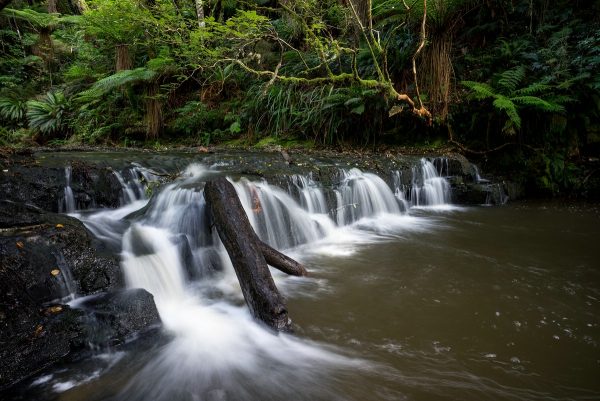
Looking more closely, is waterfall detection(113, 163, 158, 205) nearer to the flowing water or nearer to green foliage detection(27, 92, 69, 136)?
the flowing water

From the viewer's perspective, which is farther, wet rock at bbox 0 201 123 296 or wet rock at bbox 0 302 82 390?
wet rock at bbox 0 201 123 296

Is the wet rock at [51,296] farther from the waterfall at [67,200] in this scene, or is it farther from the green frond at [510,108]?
the green frond at [510,108]

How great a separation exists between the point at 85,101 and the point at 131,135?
2.57 metres

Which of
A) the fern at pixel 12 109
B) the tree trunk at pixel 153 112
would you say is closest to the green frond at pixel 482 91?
the tree trunk at pixel 153 112

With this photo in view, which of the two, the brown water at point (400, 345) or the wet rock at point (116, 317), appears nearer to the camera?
the brown water at point (400, 345)

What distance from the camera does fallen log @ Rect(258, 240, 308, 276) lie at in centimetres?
303

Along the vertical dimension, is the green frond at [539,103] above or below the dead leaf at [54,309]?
above

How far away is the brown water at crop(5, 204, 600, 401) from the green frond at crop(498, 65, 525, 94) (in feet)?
13.7

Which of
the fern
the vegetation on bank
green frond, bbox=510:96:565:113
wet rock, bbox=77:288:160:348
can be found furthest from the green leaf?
the fern

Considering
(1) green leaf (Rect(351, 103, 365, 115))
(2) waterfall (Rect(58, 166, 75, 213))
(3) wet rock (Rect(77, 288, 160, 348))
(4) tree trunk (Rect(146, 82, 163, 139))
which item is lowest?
(3) wet rock (Rect(77, 288, 160, 348))

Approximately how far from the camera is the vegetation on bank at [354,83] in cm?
638

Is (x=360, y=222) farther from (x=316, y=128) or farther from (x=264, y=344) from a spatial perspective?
(x=316, y=128)

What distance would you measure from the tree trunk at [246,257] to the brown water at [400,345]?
132mm

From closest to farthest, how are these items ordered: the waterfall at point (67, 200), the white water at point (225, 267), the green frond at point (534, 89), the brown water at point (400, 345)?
the brown water at point (400, 345)
the white water at point (225, 267)
the waterfall at point (67, 200)
the green frond at point (534, 89)
